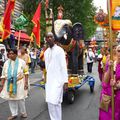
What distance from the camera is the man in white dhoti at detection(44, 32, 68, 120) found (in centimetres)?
784

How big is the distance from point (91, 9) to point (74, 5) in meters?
5.10

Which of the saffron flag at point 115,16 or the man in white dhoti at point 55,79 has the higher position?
the saffron flag at point 115,16

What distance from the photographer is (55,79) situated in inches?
309

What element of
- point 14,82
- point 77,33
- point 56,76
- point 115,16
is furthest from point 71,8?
point 115,16

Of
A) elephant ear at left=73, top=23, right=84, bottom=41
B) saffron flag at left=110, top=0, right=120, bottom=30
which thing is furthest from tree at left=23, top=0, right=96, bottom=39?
saffron flag at left=110, top=0, right=120, bottom=30

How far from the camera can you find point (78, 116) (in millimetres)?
9688

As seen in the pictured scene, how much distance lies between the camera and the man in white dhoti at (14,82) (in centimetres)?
905

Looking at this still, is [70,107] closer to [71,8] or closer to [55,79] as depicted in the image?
[55,79]

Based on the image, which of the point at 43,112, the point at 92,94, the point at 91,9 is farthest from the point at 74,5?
the point at 43,112

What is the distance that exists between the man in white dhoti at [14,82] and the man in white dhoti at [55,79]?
1329mm

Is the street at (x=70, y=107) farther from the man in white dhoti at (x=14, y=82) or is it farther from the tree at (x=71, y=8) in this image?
the tree at (x=71, y=8)

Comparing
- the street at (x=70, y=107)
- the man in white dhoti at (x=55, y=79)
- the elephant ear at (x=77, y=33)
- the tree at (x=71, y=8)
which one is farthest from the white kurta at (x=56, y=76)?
the tree at (x=71, y=8)

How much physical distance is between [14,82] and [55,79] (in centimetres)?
150

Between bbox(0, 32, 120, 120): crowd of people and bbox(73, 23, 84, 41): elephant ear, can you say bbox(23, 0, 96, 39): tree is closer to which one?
bbox(73, 23, 84, 41): elephant ear
